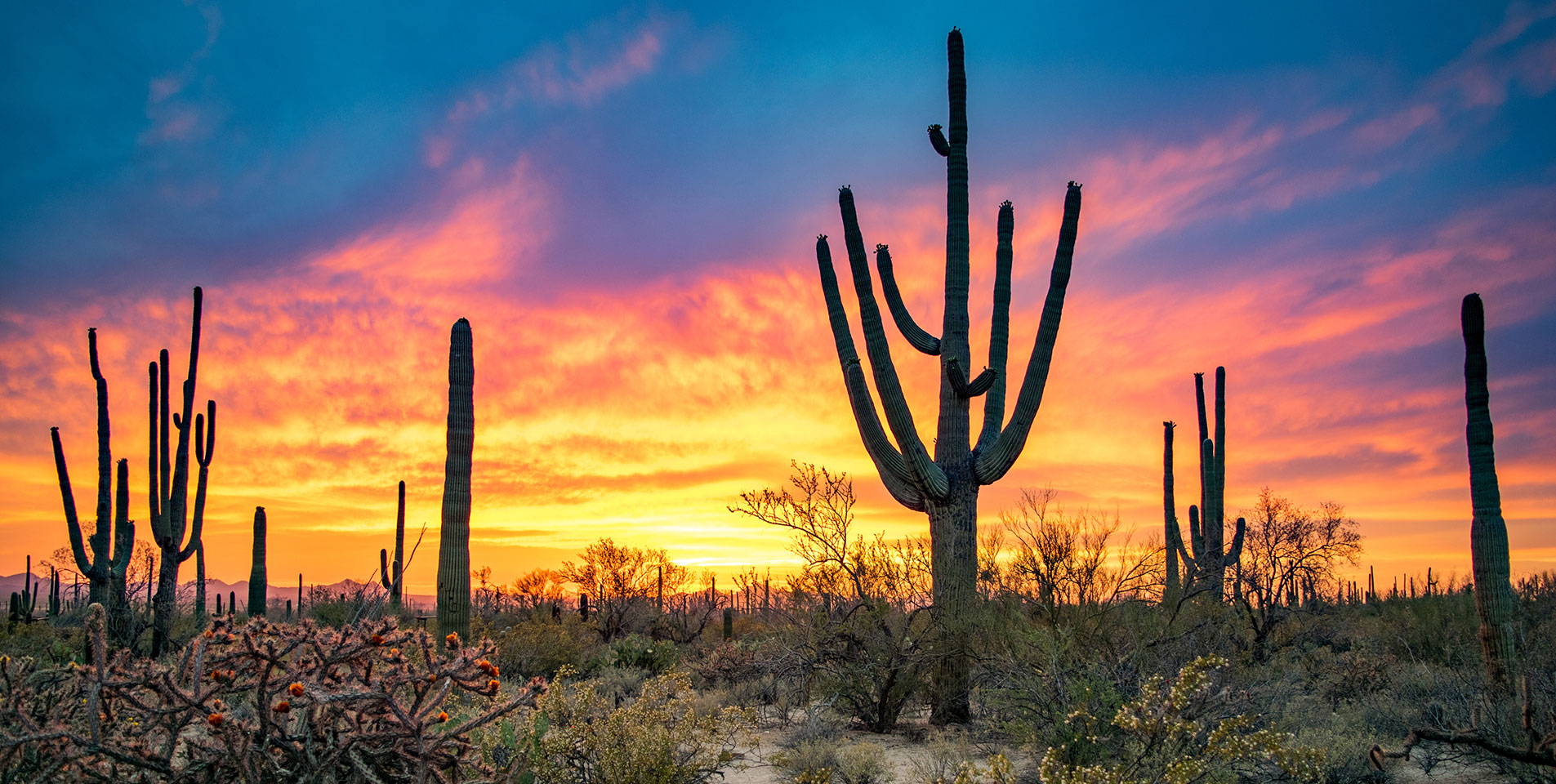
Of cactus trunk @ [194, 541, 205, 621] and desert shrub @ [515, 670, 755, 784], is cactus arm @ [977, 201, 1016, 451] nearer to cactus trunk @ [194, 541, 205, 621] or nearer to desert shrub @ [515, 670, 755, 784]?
desert shrub @ [515, 670, 755, 784]

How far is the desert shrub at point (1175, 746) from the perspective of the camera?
523 centimetres

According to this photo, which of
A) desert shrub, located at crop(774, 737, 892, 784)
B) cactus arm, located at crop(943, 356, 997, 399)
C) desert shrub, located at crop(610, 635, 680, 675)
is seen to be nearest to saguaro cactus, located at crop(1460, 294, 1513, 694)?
cactus arm, located at crop(943, 356, 997, 399)

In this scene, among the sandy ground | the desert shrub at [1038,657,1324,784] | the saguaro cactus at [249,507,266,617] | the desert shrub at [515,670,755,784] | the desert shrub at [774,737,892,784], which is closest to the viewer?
the desert shrub at [1038,657,1324,784]

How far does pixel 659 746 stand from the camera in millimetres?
6066

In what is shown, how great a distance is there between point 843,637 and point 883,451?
2436 millimetres

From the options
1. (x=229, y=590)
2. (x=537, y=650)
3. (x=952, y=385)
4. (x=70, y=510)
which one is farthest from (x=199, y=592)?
(x=229, y=590)

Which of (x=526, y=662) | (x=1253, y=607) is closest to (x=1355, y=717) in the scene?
(x=1253, y=607)

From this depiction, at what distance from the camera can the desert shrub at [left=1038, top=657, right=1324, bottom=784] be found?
5227 millimetres

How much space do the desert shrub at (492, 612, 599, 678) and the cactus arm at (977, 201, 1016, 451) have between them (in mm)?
7884

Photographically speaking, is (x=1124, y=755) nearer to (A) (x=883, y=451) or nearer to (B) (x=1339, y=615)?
(A) (x=883, y=451)

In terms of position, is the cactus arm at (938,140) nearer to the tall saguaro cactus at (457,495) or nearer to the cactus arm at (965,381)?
the cactus arm at (965,381)

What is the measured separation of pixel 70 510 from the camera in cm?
2027

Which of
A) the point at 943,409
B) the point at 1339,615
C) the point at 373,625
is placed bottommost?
the point at 1339,615

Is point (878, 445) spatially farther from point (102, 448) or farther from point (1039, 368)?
point (102, 448)
